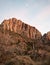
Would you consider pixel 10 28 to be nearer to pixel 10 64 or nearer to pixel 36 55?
pixel 36 55

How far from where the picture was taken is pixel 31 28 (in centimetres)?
15162

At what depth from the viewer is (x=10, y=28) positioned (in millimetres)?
140500

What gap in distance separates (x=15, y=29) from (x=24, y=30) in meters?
7.22

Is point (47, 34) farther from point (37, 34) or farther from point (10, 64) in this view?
point (10, 64)

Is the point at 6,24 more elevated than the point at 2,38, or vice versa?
the point at 6,24

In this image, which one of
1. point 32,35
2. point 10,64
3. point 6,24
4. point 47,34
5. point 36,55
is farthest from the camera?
point 32,35

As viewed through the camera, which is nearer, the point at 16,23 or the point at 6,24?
the point at 6,24

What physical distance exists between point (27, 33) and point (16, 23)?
12794mm

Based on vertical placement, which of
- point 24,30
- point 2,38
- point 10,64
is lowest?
point 10,64

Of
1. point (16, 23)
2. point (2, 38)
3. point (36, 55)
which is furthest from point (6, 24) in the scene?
point (36, 55)

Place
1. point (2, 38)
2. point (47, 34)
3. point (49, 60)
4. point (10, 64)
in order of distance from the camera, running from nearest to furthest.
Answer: point (10, 64) → point (49, 60) → point (2, 38) → point (47, 34)

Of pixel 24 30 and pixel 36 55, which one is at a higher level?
pixel 24 30

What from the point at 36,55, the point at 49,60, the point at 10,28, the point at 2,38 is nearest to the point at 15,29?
the point at 10,28

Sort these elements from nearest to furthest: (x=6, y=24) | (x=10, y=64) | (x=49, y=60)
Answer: (x=10, y=64) < (x=49, y=60) < (x=6, y=24)
